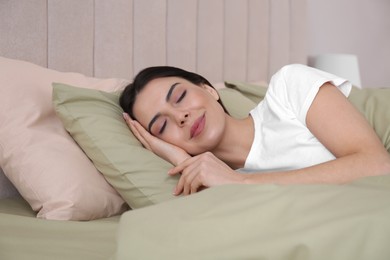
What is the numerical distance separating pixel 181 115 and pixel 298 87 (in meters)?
0.31

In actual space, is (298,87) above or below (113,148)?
above

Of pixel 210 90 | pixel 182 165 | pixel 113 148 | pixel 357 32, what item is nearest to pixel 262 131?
pixel 210 90

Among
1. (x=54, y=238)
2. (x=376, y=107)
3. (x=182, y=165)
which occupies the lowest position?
(x=54, y=238)

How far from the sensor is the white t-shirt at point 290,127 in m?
1.30

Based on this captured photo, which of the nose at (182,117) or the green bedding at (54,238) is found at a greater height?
the nose at (182,117)

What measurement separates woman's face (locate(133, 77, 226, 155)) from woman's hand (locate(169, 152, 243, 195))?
0.15 meters

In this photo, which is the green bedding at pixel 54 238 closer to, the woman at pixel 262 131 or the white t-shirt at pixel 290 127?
the woman at pixel 262 131

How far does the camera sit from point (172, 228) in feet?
2.28

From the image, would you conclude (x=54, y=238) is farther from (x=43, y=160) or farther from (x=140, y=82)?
(x=140, y=82)

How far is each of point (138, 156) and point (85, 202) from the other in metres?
0.17

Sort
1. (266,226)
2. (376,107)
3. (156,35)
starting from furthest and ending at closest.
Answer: (156,35) → (376,107) → (266,226)

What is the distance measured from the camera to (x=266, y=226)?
0.67 meters

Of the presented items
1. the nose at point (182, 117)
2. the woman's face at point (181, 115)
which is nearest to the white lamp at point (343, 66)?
the woman's face at point (181, 115)

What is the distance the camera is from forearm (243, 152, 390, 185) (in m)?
1.13
